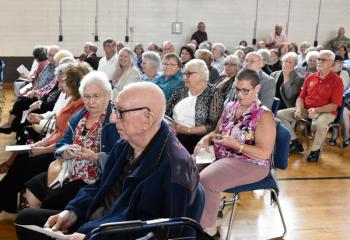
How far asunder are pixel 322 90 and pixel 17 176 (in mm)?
3408

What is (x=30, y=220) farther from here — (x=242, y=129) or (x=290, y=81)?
(x=290, y=81)

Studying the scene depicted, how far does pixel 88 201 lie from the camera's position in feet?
6.82

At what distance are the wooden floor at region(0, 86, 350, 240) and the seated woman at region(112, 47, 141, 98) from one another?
4.79 feet

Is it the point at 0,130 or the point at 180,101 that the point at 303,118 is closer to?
the point at 180,101

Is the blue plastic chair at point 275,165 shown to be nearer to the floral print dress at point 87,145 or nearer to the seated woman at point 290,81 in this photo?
the floral print dress at point 87,145

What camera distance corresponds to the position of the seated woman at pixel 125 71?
4.88 metres

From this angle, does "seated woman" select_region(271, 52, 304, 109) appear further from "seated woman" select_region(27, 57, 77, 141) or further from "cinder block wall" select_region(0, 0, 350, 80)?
"cinder block wall" select_region(0, 0, 350, 80)

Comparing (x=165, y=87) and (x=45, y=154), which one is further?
(x=165, y=87)

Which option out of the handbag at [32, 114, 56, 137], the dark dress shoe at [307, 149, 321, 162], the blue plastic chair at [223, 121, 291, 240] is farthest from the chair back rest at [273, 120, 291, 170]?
the dark dress shoe at [307, 149, 321, 162]

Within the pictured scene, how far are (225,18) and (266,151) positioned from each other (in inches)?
Answer: 309

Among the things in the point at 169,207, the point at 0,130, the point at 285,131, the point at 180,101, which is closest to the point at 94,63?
the point at 0,130

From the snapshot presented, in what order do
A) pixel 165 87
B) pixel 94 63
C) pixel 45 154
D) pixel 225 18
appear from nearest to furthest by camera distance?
pixel 45 154 → pixel 165 87 → pixel 94 63 → pixel 225 18

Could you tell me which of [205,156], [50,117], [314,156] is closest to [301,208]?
[205,156]

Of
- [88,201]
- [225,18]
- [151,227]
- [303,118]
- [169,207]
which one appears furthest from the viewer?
[225,18]
